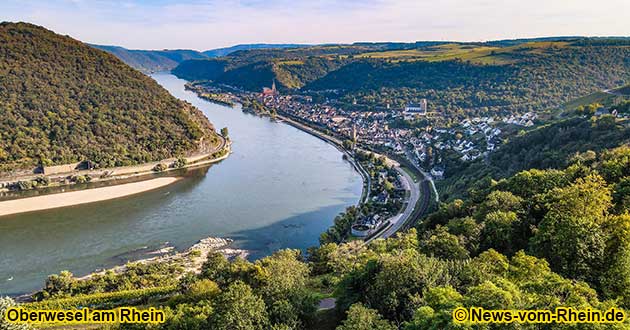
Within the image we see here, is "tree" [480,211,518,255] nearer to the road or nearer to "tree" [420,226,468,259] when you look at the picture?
"tree" [420,226,468,259]

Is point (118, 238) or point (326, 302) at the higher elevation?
point (326, 302)

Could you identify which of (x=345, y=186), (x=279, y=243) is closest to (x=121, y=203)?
(x=279, y=243)

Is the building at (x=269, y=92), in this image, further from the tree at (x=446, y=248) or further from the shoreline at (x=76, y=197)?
the tree at (x=446, y=248)

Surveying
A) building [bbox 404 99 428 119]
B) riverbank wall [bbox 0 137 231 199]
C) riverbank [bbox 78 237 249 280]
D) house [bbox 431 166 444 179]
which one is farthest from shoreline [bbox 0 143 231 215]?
building [bbox 404 99 428 119]

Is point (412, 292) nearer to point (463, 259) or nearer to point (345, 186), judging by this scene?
point (463, 259)

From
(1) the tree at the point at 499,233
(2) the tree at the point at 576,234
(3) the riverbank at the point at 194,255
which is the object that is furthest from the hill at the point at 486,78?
(2) the tree at the point at 576,234

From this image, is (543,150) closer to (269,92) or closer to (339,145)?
(339,145)

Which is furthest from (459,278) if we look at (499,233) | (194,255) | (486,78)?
(486,78)
